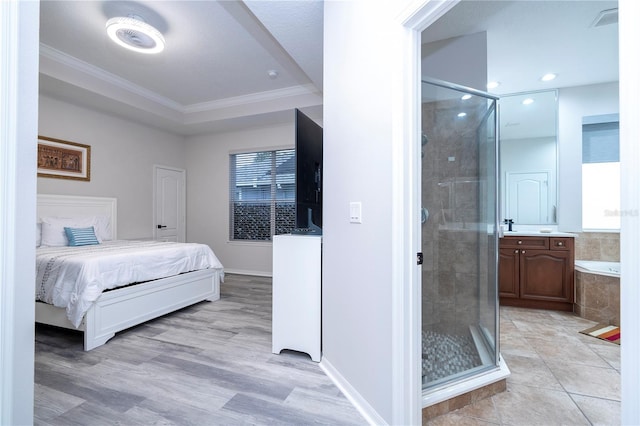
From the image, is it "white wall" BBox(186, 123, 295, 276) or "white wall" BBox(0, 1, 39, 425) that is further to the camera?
"white wall" BBox(186, 123, 295, 276)

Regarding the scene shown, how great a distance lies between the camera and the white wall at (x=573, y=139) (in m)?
3.51

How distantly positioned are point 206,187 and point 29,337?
16.1 ft

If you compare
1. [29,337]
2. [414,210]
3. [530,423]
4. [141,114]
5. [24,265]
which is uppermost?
[141,114]

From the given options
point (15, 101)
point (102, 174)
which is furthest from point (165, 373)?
point (102, 174)

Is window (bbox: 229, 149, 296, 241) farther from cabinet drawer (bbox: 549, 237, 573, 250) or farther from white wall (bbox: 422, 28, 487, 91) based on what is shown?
cabinet drawer (bbox: 549, 237, 573, 250)

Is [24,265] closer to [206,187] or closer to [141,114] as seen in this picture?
[141,114]

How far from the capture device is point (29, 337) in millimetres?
1126

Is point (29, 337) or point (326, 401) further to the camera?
point (326, 401)

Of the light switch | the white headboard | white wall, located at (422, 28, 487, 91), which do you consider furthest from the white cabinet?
the white headboard

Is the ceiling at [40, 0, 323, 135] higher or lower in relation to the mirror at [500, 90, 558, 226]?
higher

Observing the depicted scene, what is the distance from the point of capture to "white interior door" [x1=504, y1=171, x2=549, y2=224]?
146 inches

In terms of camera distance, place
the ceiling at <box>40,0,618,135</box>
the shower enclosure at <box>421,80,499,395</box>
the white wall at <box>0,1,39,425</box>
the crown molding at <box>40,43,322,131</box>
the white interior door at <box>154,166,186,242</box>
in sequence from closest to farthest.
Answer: the white wall at <box>0,1,39,425</box>
the shower enclosure at <box>421,80,499,395</box>
the ceiling at <box>40,0,618,135</box>
the crown molding at <box>40,43,322,131</box>
the white interior door at <box>154,166,186,242</box>

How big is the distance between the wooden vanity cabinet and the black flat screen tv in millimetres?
2425

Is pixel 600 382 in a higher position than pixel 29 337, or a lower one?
lower
